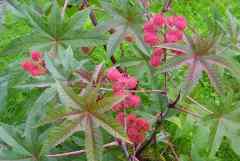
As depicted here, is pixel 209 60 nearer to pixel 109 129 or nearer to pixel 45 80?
pixel 109 129

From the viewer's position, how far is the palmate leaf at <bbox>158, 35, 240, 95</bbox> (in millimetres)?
1450

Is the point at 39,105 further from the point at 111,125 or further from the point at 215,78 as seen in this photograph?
the point at 215,78

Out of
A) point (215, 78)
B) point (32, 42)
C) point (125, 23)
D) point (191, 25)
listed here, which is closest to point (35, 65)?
point (32, 42)

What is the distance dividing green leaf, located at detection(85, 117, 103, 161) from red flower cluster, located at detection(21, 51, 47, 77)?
28 cm

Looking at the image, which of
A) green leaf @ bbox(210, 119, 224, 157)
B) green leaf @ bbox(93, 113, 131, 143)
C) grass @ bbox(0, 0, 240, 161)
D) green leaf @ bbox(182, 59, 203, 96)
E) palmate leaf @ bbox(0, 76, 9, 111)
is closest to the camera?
green leaf @ bbox(93, 113, 131, 143)

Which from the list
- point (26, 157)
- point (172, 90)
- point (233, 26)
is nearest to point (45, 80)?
point (26, 157)

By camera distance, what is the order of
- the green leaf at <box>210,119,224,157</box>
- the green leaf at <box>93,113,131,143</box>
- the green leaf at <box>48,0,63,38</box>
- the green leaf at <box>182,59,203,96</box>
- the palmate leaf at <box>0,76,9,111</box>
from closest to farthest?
1. the green leaf at <box>93,113,131,143</box>
2. the green leaf at <box>182,59,203,96</box>
3. the green leaf at <box>210,119,224,157</box>
4. the green leaf at <box>48,0,63,38</box>
5. the palmate leaf at <box>0,76,9,111</box>

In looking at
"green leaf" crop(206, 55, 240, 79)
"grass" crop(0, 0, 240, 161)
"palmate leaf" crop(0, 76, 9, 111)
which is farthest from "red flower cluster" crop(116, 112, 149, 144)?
"grass" crop(0, 0, 240, 161)

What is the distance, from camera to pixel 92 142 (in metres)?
1.31

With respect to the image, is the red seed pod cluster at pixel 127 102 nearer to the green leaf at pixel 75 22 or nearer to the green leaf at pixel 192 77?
the green leaf at pixel 192 77

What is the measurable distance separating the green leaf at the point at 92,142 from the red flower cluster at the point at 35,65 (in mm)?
283

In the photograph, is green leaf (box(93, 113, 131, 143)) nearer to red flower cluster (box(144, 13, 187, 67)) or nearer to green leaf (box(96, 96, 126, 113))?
green leaf (box(96, 96, 126, 113))

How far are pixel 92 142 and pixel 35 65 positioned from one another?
336 millimetres

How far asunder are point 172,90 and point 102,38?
32cm
